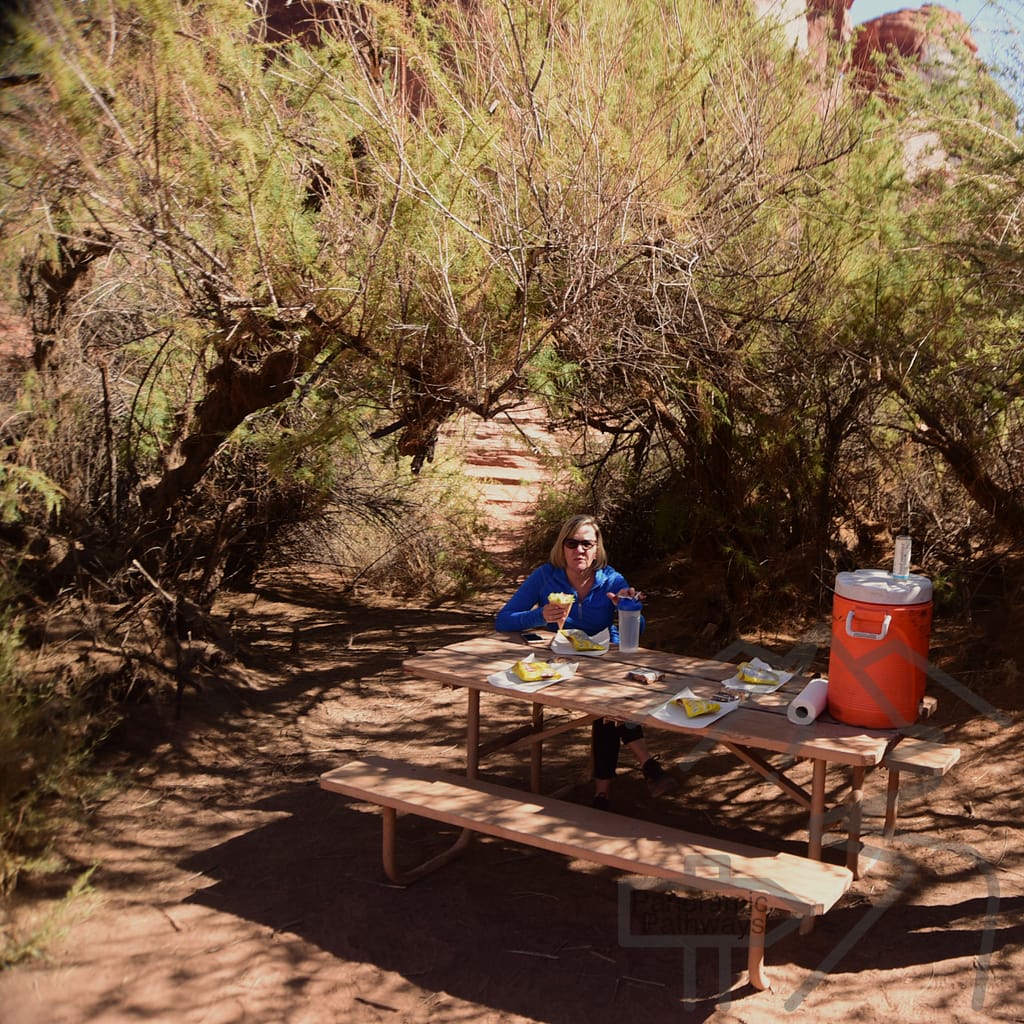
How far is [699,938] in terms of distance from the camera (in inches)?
140

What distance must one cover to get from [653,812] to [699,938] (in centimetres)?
100

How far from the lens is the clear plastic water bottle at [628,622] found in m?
4.29

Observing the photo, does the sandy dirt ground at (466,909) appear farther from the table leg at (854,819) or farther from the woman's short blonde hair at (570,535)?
the woman's short blonde hair at (570,535)

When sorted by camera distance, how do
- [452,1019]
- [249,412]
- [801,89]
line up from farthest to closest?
[249,412]
[801,89]
[452,1019]

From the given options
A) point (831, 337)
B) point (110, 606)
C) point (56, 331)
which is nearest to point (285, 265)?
point (56, 331)

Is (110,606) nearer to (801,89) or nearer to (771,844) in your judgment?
(771,844)

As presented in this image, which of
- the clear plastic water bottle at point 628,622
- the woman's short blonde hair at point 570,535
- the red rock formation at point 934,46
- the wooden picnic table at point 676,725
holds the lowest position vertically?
the wooden picnic table at point 676,725

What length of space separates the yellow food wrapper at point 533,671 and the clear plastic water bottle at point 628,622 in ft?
1.46

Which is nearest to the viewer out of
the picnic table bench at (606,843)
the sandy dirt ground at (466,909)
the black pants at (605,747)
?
the picnic table bench at (606,843)

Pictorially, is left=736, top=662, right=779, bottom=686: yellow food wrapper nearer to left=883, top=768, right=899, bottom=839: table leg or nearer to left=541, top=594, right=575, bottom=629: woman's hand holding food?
left=883, top=768, right=899, bottom=839: table leg

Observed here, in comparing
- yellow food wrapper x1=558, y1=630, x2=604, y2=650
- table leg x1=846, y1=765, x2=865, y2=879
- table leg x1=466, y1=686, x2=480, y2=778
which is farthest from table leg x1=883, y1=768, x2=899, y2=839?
table leg x1=466, y1=686, x2=480, y2=778

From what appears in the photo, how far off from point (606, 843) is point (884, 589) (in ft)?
3.99

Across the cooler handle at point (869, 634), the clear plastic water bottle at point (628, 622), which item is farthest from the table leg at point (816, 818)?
the clear plastic water bottle at point (628, 622)

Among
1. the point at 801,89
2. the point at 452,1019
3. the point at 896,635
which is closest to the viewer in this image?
the point at 452,1019
